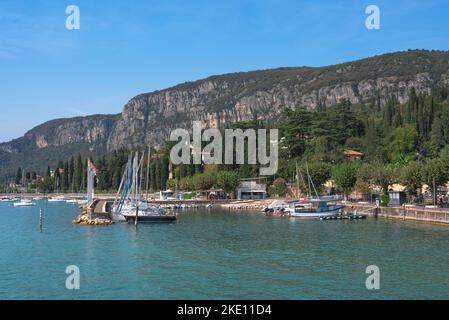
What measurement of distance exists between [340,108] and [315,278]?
356ft

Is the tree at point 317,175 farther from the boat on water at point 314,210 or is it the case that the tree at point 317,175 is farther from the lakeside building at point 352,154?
the boat on water at point 314,210

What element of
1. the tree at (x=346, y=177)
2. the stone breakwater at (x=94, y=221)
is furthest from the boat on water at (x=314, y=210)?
the stone breakwater at (x=94, y=221)

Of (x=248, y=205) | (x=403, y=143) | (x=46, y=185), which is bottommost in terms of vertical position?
(x=248, y=205)

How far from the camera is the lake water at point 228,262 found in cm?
2841

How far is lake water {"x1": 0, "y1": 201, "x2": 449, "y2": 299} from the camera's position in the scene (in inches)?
1119

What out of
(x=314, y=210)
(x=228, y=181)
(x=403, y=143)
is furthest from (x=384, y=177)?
(x=228, y=181)

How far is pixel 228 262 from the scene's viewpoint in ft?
120

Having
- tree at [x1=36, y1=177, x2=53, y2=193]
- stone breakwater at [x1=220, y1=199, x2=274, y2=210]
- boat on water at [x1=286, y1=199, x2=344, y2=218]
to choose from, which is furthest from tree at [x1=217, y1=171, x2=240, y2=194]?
tree at [x1=36, y1=177, x2=53, y2=193]

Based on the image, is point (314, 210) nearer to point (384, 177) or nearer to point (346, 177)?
point (384, 177)

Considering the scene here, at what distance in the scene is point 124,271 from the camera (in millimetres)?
33750

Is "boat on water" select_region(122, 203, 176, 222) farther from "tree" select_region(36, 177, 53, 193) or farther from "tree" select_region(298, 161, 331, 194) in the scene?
"tree" select_region(36, 177, 53, 193)
